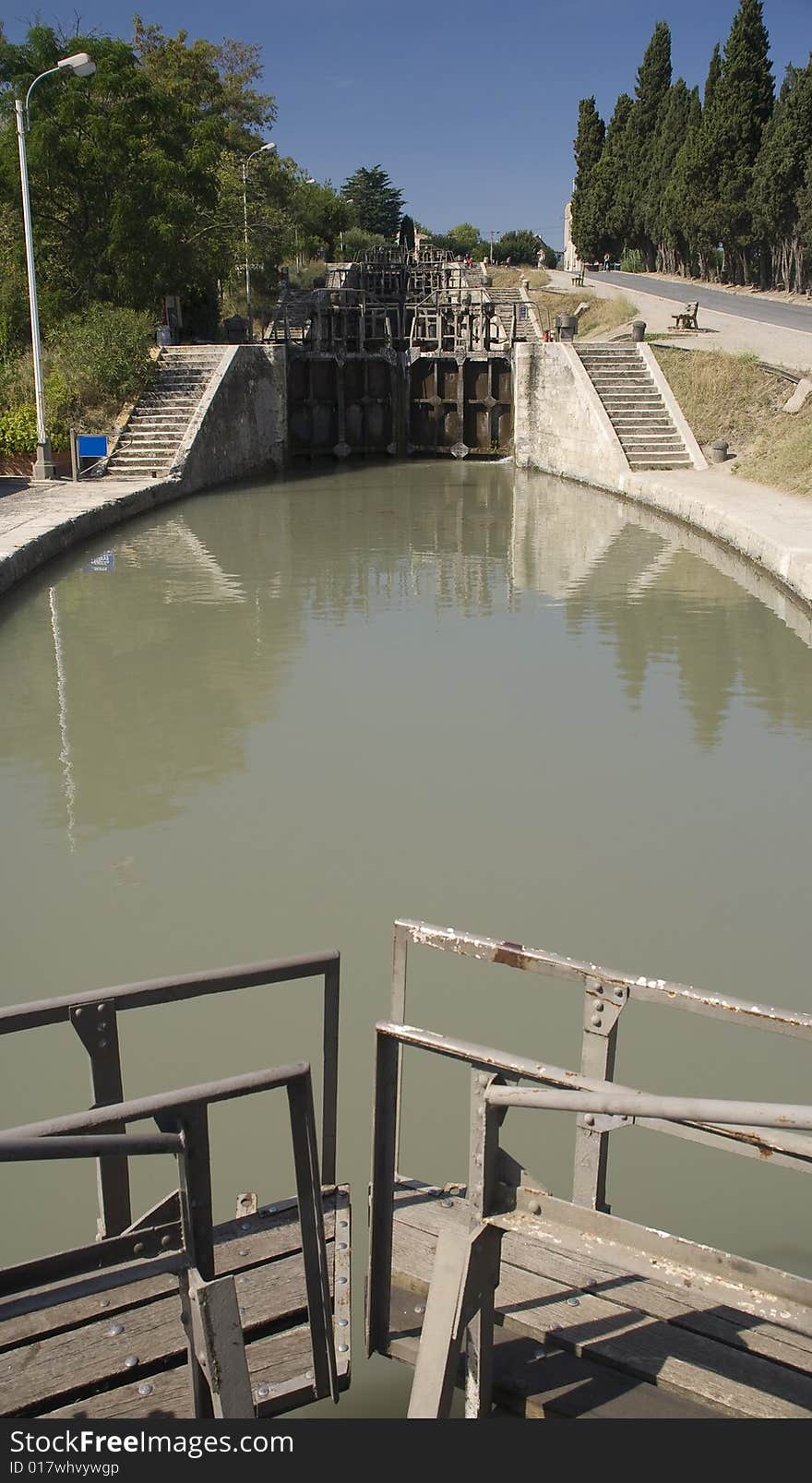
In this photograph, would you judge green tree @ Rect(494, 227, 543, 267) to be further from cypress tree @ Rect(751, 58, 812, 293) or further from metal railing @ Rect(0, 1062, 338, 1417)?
metal railing @ Rect(0, 1062, 338, 1417)

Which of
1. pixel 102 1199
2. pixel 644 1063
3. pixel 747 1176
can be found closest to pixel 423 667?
pixel 644 1063

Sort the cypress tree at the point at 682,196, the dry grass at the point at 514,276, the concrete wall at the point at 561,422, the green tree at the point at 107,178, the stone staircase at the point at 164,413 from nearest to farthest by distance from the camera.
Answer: the stone staircase at the point at 164,413 → the concrete wall at the point at 561,422 → the green tree at the point at 107,178 → the dry grass at the point at 514,276 → the cypress tree at the point at 682,196

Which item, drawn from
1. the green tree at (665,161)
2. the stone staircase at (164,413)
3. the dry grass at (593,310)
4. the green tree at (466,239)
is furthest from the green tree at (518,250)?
the stone staircase at (164,413)

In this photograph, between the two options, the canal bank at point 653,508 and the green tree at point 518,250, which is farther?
the green tree at point 518,250

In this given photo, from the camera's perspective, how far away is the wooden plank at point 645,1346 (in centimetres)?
238

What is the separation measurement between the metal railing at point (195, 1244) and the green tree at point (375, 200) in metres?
85.7

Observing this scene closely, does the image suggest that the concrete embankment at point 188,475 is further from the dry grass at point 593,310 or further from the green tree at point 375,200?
the green tree at point 375,200

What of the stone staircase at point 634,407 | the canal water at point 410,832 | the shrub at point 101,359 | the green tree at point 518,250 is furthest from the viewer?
the green tree at point 518,250

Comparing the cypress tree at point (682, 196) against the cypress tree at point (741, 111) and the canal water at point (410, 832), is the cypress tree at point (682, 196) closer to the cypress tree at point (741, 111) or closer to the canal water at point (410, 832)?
the cypress tree at point (741, 111)

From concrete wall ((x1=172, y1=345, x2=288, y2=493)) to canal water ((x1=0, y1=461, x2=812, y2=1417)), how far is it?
7044 mm

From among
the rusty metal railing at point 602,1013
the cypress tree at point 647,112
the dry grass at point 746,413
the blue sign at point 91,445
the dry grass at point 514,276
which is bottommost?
the rusty metal railing at point 602,1013

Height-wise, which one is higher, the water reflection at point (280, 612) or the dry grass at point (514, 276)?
the dry grass at point (514, 276)

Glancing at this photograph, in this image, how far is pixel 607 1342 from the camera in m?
2.53

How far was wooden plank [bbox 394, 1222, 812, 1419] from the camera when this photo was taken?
238 cm
